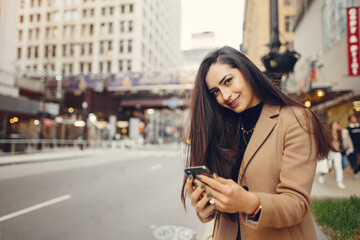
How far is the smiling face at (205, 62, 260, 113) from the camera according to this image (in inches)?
60.9

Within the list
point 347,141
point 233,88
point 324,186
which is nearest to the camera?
point 233,88

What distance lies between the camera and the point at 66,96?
32.0 meters

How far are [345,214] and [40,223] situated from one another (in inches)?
185

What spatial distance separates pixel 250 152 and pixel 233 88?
45 centimetres

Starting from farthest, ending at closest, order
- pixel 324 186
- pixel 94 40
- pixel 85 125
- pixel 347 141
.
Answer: pixel 94 40, pixel 85 125, pixel 347 141, pixel 324 186

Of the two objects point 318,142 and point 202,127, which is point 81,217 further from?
point 318,142

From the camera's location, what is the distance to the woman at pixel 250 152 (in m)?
1.09

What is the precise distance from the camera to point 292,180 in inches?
45.0

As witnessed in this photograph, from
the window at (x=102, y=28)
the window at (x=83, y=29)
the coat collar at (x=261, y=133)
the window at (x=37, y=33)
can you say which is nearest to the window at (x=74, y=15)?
the window at (x=83, y=29)

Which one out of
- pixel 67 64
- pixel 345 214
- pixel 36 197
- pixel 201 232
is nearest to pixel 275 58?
pixel 345 214

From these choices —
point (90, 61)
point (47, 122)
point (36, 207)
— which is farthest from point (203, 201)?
point (90, 61)

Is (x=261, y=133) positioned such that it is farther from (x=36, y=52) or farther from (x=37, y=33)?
(x=36, y=52)

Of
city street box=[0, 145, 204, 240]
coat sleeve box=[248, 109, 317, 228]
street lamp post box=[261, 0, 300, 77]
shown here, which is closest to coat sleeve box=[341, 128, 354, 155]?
street lamp post box=[261, 0, 300, 77]

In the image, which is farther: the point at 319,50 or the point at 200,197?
the point at 319,50
